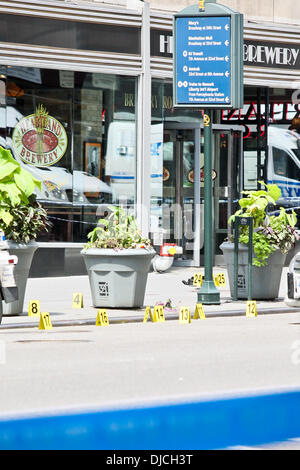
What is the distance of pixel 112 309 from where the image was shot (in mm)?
15188

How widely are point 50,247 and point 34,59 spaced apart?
3.81 m

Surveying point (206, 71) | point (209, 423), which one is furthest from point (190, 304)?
point (209, 423)

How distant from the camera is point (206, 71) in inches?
624

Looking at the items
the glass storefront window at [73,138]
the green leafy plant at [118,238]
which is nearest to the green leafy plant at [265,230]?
the green leafy plant at [118,238]

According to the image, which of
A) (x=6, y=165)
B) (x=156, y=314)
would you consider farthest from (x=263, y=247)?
(x=6, y=165)

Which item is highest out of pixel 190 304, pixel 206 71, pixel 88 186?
pixel 206 71

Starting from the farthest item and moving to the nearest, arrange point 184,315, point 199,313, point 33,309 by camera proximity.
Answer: point 199,313 < point 33,309 < point 184,315

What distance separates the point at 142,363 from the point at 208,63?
7.26 m

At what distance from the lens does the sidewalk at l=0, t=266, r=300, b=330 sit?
13781 millimetres

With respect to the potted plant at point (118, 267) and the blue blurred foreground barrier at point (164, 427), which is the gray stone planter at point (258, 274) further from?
the blue blurred foreground barrier at point (164, 427)

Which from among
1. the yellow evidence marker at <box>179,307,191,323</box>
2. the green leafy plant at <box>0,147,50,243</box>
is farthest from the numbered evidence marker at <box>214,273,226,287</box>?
the green leafy plant at <box>0,147,50,243</box>

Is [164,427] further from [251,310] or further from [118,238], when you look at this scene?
[118,238]

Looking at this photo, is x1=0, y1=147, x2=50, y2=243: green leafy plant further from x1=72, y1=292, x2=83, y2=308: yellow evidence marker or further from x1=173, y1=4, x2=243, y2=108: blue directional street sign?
x1=173, y1=4, x2=243, y2=108: blue directional street sign

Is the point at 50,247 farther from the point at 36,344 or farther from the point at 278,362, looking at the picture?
the point at 278,362
